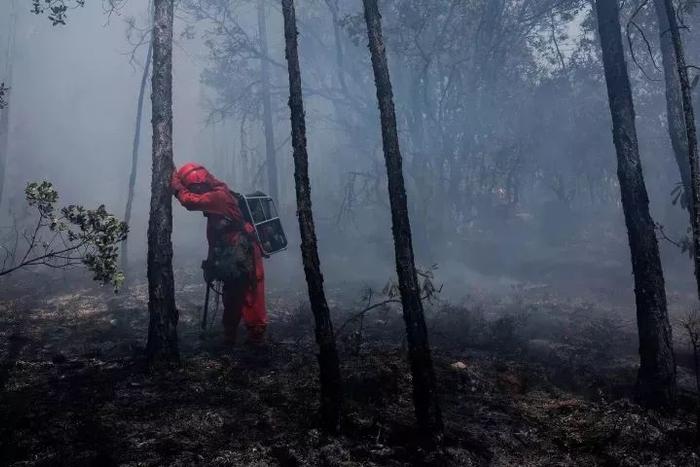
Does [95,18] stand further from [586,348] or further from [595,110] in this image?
[586,348]

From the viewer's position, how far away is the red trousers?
6.46m

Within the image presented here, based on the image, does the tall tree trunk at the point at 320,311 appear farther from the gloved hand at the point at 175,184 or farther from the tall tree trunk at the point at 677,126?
the tall tree trunk at the point at 677,126

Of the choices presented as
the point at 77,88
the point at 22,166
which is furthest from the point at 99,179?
the point at 77,88

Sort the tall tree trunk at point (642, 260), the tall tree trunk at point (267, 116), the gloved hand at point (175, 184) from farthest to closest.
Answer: the tall tree trunk at point (267, 116) < the gloved hand at point (175, 184) < the tall tree trunk at point (642, 260)

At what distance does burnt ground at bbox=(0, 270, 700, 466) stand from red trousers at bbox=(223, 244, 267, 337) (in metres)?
0.32

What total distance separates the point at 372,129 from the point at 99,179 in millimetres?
34644

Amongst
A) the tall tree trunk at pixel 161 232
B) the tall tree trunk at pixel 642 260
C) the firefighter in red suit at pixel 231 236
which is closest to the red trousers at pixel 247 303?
the firefighter in red suit at pixel 231 236

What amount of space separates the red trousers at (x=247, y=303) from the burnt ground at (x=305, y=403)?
32cm

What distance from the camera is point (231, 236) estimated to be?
644 cm

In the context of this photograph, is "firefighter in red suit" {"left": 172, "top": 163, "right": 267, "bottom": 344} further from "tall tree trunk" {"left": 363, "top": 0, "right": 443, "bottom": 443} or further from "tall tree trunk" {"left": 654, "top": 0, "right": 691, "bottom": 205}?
"tall tree trunk" {"left": 654, "top": 0, "right": 691, "bottom": 205}

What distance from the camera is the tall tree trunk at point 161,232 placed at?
5.72 m

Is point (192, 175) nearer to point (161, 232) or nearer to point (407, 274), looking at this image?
point (161, 232)

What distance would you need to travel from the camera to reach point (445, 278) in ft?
53.2

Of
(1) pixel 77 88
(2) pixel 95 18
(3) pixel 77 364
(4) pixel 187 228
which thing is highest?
(2) pixel 95 18
